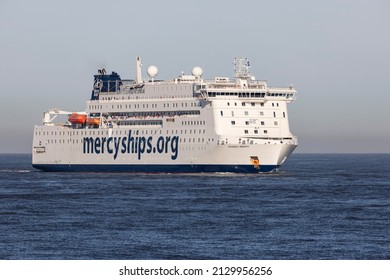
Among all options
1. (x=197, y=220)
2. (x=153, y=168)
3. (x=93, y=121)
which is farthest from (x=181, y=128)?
(x=197, y=220)

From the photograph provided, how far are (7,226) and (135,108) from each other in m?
45.3

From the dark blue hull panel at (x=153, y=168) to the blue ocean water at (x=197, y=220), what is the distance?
5455mm

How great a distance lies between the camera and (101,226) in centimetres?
4434

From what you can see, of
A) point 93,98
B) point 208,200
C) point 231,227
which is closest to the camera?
point 231,227

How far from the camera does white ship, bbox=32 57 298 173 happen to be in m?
81.2

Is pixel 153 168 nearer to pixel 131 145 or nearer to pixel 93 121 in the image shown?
pixel 131 145

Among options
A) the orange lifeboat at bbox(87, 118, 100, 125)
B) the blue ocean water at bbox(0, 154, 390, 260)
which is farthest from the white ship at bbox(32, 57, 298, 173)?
the blue ocean water at bbox(0, 154, 390, 260)

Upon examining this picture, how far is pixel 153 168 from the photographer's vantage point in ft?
284

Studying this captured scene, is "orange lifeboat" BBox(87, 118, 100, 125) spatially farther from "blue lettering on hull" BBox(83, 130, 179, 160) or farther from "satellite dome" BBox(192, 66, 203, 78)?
"satellite dome" BBox(192, 66, 203, 78)

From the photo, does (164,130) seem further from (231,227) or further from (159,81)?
(231,227)

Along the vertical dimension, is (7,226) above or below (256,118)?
below

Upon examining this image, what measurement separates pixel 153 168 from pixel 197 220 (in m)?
40.0

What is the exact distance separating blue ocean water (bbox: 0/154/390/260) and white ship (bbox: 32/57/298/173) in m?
5.96
